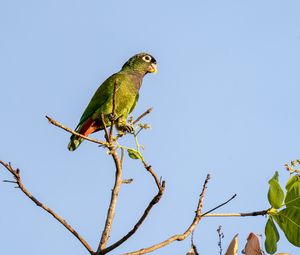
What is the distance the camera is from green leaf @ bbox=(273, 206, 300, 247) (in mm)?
2488

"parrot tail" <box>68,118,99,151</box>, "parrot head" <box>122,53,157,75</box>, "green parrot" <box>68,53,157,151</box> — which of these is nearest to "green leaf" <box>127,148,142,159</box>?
"green parrot" <box>68,53,157,151</box>

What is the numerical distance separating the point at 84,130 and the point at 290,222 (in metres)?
4.50

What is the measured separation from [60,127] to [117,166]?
37 cm

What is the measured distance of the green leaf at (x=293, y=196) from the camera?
8.14 ft

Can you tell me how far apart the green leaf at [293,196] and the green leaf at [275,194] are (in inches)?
1.1

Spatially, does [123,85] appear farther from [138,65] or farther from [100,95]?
[138,65]

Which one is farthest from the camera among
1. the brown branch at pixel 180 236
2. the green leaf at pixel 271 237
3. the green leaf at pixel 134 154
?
the green leaf at pixel 134 154

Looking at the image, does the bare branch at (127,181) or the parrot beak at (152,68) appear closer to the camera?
the bare branch at (127,181)

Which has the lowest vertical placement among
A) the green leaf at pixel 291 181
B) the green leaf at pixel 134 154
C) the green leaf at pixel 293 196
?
the green leaf at pixel 293 196

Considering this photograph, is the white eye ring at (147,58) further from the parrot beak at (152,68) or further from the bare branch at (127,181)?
the bare branch at (127,181)

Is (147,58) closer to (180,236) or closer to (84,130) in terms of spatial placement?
(84,130)

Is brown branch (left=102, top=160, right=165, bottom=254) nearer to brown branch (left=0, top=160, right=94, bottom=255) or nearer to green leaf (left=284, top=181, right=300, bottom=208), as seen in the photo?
brown branch (left=0, top=160, right=94, bottom=255)

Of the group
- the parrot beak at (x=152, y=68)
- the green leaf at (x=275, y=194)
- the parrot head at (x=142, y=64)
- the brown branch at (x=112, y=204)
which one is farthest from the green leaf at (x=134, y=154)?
the parrot beak at (x=152, y=68)

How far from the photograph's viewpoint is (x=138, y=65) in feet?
27.3
